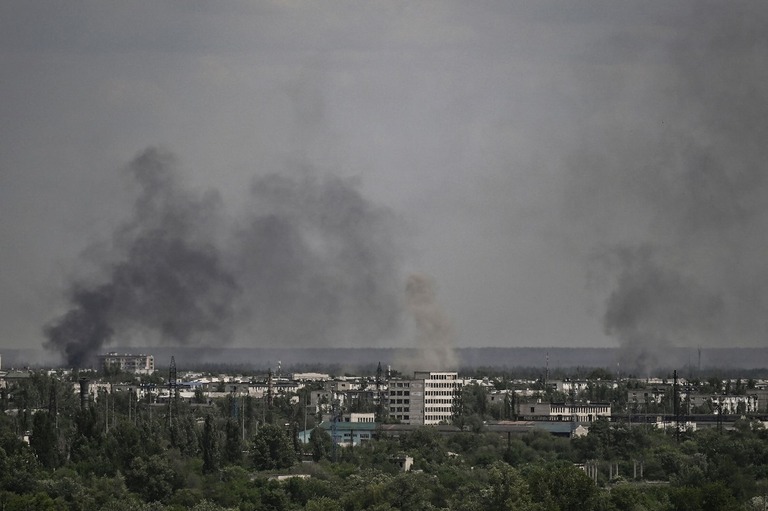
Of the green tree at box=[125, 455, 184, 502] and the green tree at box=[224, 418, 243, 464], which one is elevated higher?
the green tree at box=[224, 418, 243, 464]

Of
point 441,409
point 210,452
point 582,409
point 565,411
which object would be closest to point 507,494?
point 210,452

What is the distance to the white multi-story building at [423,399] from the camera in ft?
276

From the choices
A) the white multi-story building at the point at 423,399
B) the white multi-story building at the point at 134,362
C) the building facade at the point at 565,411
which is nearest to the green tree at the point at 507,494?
the building facade at the point at 565,411

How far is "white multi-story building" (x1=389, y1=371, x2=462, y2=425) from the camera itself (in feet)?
276

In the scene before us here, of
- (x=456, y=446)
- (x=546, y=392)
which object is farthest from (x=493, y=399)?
(x=456, y=446)

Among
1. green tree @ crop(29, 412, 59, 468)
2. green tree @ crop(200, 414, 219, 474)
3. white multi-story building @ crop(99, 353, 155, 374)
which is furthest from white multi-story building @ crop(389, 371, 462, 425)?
white multi-story building @ crop(99, 353, 155, 374)

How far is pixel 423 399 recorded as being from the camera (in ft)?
278

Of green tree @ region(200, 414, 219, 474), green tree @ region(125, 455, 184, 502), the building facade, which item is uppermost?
the building facade

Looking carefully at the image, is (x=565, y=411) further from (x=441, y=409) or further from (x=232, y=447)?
(x=232, y=447)

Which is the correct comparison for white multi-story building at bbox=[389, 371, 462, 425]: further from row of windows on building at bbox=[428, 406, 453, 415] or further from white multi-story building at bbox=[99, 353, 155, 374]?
white multi-story building at bbox=[99, 353, 155, 374]

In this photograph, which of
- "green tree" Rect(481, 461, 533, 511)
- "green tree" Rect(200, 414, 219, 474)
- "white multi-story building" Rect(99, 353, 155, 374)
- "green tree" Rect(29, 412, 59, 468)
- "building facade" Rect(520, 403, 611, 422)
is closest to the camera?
"green tree" Rect(481, 461, 533, 511)

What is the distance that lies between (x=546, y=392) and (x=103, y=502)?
194 feet

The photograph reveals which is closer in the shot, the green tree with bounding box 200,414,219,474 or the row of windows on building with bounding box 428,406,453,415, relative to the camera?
the green tree with bounding box 200,414,219,474

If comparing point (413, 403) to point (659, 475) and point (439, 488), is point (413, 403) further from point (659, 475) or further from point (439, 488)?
point (439, 488)
